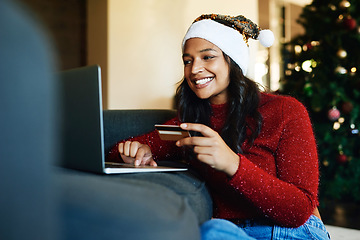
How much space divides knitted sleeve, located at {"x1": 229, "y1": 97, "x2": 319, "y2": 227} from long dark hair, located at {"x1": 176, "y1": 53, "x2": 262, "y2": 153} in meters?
0.06

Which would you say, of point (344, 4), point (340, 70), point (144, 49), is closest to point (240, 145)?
point (340, 70)

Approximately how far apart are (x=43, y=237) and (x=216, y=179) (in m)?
0.82

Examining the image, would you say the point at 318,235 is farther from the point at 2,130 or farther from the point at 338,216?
the point at 338,216

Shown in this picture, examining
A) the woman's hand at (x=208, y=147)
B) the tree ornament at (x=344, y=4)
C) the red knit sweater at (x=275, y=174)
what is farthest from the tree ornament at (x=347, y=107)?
the woman's hand at (x=208, y=147)

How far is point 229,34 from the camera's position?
133cm

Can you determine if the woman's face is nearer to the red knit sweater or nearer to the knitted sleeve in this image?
the red knit sweater

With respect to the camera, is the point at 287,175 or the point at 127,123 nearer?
the point at 287,175

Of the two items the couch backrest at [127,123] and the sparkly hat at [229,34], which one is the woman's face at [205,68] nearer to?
the sparkly hat at [229,34]

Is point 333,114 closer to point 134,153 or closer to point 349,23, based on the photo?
point 349,23

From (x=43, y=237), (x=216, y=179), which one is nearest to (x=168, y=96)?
(x=216, y=179)

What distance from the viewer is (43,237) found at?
13.1 inches

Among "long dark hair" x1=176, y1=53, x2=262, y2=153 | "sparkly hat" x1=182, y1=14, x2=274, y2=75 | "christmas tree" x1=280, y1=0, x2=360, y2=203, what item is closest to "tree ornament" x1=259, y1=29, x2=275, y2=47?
"sparkly hat" x1=182, y1=14, x2=274, y2=75

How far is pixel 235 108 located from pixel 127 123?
47 cm

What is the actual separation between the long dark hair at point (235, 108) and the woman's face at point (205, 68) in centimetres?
4
